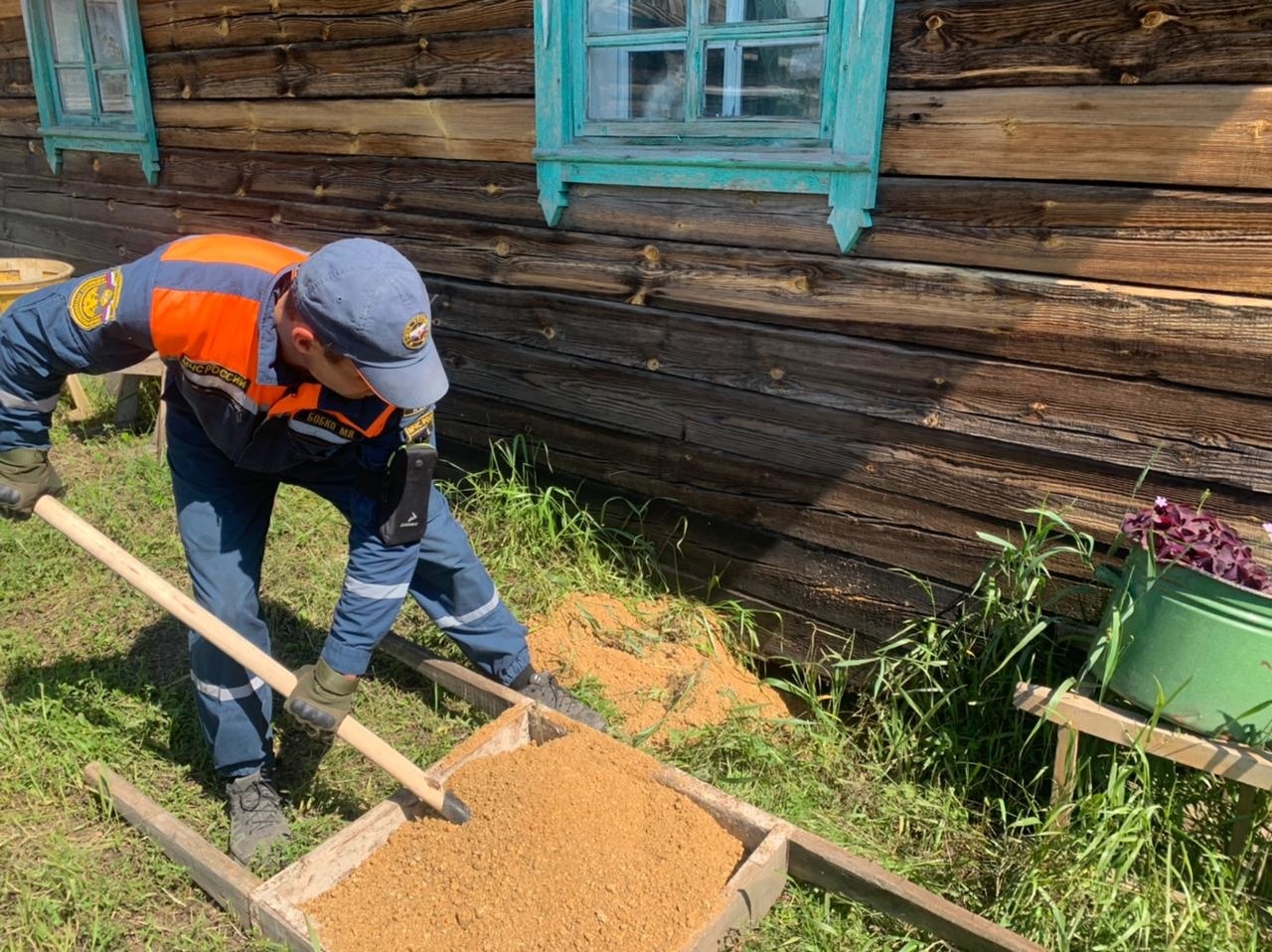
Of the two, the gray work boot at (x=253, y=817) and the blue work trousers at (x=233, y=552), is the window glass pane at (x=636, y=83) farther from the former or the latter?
the gray work boot at (x=253, y=817)

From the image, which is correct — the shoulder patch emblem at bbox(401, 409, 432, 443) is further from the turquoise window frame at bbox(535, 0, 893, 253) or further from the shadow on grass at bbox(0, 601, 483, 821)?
the turquoise window frame at bbox(535, 0, 893, 253)

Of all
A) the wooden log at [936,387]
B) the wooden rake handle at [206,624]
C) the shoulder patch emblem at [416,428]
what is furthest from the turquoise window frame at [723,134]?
the wooden rake handle at [206,624]

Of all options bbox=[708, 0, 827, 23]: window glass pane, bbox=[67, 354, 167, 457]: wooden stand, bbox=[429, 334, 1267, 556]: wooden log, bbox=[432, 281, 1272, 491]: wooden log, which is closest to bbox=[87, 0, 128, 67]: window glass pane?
bbox=[67, 354, 167, 457]: wooden stand

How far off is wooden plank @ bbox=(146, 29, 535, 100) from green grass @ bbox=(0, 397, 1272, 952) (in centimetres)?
155

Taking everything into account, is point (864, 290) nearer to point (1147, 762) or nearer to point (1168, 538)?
point (1168, 538)

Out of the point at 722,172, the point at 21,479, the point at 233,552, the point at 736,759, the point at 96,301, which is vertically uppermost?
the point at 722,172

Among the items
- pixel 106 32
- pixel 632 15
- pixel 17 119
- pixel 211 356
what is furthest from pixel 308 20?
pixel 17 119

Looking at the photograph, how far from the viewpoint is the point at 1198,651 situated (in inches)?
92.9

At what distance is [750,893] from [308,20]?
4.16 meters

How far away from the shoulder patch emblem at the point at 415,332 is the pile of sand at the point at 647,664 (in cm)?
165

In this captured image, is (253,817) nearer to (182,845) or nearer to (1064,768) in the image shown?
(182,845)

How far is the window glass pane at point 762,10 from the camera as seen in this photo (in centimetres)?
310

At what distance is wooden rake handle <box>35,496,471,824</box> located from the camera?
8.04 feet

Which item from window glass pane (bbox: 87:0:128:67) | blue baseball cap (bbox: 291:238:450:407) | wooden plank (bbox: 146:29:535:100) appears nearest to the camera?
blue baseball cap (bbox: 291:238:450:407)
